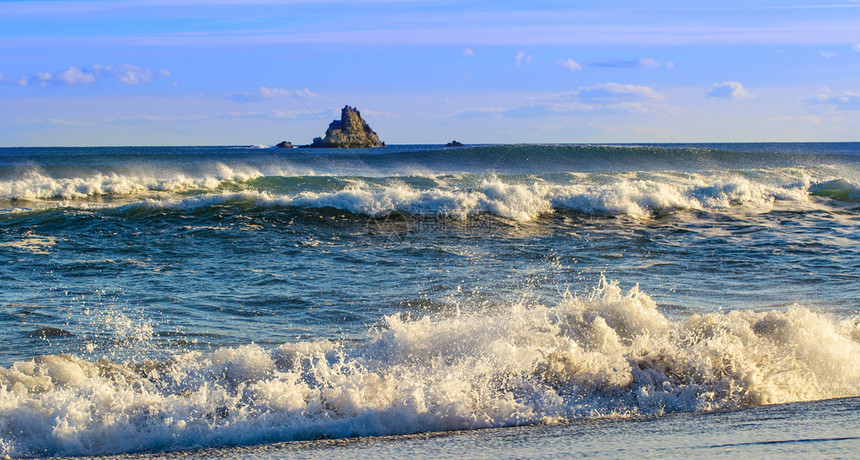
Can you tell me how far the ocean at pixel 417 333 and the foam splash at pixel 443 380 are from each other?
0.01 meters

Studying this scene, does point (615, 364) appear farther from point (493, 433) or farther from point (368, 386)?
point (368, 386)

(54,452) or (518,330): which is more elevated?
(518,330)

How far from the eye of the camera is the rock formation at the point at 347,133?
6856 centimetres

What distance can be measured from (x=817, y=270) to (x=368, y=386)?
6.95m

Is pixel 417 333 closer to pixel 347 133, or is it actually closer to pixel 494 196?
pixel 494 196

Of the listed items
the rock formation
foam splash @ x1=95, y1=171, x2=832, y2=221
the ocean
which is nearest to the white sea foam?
foam splash @ x1=95, y1=171, x2=832, y2=221

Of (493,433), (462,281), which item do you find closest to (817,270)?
(462,281)

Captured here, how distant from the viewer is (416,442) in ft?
9.92

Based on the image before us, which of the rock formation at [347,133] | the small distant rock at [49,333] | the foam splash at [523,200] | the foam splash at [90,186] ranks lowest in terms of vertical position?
the small distant rock at [49,333]

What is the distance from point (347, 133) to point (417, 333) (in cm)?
6603

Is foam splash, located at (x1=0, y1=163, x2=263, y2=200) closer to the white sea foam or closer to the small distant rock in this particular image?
the white sea foam

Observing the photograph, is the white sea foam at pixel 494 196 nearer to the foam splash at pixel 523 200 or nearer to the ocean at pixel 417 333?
the foam splash at pixel 523 200

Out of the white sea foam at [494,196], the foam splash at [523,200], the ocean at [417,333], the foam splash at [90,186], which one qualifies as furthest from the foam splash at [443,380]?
the foam splash at [90,186]

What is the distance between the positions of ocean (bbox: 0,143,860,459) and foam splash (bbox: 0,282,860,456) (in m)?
0.01
